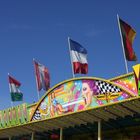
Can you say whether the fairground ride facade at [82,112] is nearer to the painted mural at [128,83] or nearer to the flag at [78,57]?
the painted mural at [128,83]

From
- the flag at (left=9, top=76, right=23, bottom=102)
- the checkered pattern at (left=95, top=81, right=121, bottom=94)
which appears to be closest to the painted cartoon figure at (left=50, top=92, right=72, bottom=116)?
the checkered pattern at (left=95, top=81, right=121, bottom=94)

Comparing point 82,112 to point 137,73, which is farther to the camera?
point 82,112

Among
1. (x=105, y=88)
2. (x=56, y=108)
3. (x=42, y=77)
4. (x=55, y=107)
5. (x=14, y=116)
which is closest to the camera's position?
(x=105, y=88)

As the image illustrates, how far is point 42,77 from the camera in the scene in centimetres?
3409

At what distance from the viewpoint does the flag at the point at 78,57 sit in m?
29.3

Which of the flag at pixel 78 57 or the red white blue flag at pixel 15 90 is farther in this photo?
the red white blue flag at pixel 15 90

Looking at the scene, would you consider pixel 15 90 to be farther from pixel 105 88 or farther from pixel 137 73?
pixel 137 73

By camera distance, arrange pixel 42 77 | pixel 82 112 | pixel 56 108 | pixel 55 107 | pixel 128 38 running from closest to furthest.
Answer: pixel 82 112 → pixel 128 38 → pixel 56 108 → pixel 55 107 → pixel 42 77

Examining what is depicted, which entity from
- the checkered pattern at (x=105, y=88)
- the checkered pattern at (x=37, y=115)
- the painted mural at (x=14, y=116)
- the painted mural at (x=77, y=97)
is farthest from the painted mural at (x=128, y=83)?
the painted mural at (x=14, y=116)

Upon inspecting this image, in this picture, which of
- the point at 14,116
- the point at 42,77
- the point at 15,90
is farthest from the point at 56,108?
the point at 15,90

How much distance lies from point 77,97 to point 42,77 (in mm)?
7914

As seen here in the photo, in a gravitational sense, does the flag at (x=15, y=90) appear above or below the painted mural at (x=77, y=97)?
above

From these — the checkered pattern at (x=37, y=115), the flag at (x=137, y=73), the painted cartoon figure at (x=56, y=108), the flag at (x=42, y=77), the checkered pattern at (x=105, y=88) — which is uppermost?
the flag at (x=42, y=77)

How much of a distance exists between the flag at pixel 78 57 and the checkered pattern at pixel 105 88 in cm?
406
